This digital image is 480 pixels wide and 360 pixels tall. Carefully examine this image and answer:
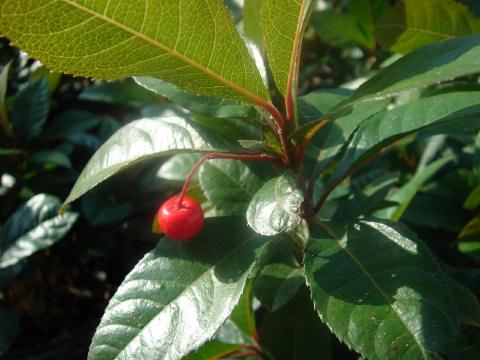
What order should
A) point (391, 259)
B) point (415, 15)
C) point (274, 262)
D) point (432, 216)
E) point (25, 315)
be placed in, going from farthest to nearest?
point (25, 315) → point (432, 216) → point (415, 15) → point (274, 262) → point (391, 259)

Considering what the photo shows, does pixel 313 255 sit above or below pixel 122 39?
below

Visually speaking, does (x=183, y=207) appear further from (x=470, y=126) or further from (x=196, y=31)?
(x=470, y=126)

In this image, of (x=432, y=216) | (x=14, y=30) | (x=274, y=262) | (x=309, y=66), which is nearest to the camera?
(x=14, y=30)

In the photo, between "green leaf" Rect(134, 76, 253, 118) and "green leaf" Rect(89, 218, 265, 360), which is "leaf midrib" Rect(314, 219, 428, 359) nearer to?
"green leaf" Rect(89, 218, 265, 360)

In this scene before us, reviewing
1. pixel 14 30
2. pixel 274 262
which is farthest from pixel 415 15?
pixel 14 30

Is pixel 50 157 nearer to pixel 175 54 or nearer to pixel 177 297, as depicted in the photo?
pixel 177 297

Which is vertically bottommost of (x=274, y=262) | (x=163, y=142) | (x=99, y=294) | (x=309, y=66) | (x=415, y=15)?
(x=99, y=294)

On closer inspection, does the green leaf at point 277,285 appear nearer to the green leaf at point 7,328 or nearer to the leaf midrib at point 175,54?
the leaf midrib at point 175,54
